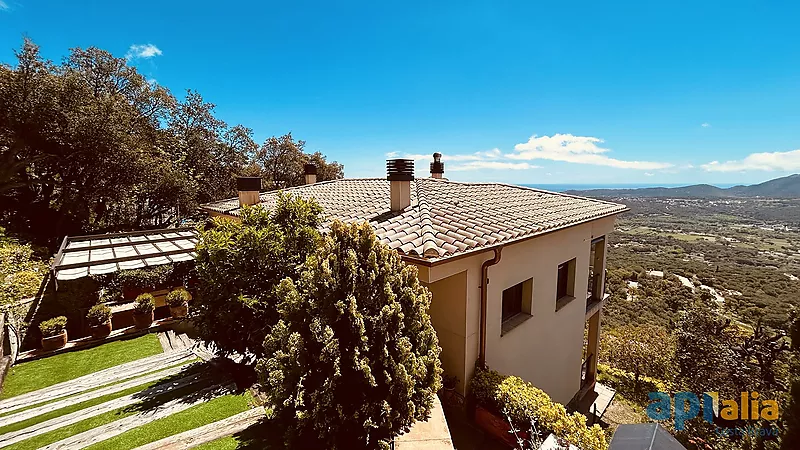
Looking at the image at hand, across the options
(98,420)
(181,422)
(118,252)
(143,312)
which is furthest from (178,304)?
(181,422)

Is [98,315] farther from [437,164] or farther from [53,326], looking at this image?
[437,164]

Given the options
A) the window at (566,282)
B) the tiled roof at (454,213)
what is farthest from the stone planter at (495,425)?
the window at (566,282)

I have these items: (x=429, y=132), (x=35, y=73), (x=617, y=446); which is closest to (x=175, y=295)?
(x=617, y=446)

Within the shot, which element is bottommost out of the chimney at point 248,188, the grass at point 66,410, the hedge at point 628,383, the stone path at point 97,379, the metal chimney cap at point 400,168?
the hedge at point 628,383

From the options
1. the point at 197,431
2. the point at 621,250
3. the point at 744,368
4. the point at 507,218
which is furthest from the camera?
the point at 621,250

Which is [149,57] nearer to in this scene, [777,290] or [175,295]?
[175,295]

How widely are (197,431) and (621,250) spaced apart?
9885cm

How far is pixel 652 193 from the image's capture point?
184 m

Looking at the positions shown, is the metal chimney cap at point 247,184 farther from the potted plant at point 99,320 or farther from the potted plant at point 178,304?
the potted plant at point 99,320

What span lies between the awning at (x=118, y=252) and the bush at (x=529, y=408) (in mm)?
10206

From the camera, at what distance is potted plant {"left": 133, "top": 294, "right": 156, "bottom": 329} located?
40.2 feet

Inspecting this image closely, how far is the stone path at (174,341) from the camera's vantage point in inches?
433

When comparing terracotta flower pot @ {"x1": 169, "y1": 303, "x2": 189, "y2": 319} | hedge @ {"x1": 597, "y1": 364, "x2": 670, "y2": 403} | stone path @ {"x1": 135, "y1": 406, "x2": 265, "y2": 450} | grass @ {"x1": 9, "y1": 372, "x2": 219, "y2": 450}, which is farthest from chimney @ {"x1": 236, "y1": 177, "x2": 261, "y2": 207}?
hedge @ {"x1": 597, "y1": 364, "x2": 670, "y2": 403}

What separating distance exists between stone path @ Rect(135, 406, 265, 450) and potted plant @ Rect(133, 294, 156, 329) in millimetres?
8516
